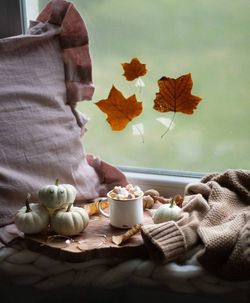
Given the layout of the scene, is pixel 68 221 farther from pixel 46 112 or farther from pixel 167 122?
pixel 167 122

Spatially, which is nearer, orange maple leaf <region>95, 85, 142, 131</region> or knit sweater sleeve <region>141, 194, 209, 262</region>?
knit sweater sleeve <region>141, 194, 209, 262</region>

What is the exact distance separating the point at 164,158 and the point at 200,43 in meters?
0.32

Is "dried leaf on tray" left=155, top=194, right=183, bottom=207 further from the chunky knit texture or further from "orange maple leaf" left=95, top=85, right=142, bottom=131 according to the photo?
"orange maple leaf" left=95, top=85, right=142, bottom=131

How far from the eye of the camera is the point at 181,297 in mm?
882

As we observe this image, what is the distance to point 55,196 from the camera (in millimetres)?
904

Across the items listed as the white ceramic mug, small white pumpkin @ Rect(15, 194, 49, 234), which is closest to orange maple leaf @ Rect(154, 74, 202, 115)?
the white ceramic mug

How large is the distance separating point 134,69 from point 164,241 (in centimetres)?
49

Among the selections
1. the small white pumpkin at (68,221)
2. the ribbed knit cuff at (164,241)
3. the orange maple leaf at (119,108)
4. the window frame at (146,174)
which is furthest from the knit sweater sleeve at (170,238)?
the orange maple leaf at (119,108)

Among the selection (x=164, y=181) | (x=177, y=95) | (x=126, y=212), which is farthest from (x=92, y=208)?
(x=177, y=95)

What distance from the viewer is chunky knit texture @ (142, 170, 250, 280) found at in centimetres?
79

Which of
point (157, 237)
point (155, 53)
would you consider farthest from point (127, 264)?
point (155, 53)

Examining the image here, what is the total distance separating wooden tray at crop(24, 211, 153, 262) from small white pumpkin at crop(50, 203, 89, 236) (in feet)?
0.05

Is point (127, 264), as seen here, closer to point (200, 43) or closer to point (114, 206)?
point (114, 206)

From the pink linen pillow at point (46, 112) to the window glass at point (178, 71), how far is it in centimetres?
10
